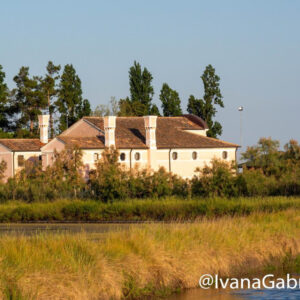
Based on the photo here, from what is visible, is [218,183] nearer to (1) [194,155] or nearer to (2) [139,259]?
(2) [139,259]

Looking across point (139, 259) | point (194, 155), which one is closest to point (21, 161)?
point (194, 155)

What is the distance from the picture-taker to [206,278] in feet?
58.4

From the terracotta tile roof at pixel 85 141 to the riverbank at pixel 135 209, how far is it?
29.5 meters

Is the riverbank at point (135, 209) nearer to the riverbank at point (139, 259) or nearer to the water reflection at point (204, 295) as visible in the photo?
the riverbank at point (139, 259)

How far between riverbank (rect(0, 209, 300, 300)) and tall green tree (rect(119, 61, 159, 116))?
80.1 metres

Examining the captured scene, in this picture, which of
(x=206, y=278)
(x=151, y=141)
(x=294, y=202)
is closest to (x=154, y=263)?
(x=206, y=278)

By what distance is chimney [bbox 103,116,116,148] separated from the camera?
248ft

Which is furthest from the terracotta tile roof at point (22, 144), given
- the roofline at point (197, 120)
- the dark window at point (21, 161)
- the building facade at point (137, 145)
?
the roofline at point (197, 120)

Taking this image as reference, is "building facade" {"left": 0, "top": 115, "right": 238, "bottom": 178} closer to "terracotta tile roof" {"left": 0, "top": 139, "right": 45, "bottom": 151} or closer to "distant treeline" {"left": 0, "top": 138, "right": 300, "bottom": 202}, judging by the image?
"terracotta tile roof" {"left": 0, "top": 139, "right": 45, "bottom": 151}

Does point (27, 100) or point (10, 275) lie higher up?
point (27, 100)

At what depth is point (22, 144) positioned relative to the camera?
80.1 metres

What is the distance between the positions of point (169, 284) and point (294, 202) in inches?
794

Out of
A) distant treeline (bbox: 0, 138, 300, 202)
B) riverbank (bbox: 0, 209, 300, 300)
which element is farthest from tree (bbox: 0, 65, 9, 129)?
riverbank (bbox: 0, 209, 300, 300)

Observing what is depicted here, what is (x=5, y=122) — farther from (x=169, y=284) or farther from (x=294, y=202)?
(x=169, y=284)
